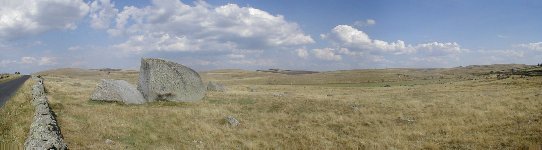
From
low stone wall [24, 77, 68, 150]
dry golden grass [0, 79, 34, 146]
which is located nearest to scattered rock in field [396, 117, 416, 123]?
low stone wall [24, 77, 68, 150]

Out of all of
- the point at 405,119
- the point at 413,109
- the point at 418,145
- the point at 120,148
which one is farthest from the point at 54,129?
the point at 413,109

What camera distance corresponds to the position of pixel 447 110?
31.6m

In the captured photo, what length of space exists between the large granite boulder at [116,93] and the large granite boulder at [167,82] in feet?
4.06

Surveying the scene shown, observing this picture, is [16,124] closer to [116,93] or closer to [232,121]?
[232,121]

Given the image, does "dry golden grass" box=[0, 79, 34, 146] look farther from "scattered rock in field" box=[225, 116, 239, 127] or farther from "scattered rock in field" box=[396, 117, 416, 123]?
"scattered rock in field" box=[396, 117, 416, 123]

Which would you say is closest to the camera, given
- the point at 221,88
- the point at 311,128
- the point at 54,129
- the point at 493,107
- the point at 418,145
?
the point at 54,129

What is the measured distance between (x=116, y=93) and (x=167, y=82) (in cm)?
426

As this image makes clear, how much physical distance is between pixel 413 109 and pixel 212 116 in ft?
47.1

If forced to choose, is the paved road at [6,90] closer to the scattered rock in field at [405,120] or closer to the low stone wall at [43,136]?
the low stone wall at [43,136]

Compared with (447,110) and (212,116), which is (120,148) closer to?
(212,116)

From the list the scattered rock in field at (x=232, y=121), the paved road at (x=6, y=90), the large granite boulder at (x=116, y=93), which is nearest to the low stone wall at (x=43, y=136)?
the scattered rock in field at (x=232, y=121)

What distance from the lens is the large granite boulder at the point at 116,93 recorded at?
3484 cm

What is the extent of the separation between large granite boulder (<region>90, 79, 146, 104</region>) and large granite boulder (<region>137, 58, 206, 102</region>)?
1238mm

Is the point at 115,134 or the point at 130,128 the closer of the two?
the point at 115,134
